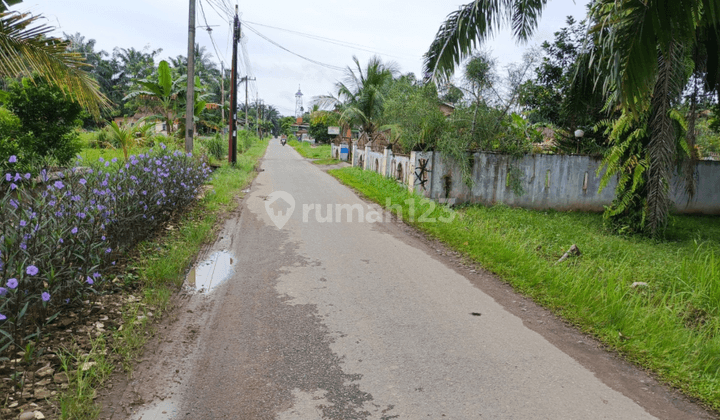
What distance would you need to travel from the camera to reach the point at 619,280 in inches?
226

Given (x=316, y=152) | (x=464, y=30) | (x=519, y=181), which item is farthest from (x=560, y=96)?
(x=316, y=152)

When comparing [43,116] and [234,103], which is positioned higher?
[234,103]

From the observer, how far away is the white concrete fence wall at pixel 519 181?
38.0 feet

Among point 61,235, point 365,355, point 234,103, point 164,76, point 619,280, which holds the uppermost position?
point 164,76

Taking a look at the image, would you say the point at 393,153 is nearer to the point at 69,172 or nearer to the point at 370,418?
the point at 69,172

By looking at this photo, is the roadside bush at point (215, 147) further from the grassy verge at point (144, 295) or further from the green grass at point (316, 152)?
the grassy verge at point (144, 295)

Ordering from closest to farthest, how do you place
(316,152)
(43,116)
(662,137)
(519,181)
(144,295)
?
(144,295), (662,137), (43,116), (519,181), (316,152)

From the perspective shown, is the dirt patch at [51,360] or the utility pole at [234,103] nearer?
the dirt patch at [51,360]

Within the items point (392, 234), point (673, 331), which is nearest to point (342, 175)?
point (392, 234)

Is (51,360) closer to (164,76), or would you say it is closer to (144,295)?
(144,295)

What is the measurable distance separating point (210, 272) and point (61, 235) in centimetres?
218

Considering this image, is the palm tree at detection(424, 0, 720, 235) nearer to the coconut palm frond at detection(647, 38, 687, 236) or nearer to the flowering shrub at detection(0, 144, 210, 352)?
the coconut palm frond at detection(647, 38, 687, 236)

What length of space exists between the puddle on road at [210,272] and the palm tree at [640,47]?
3773mm

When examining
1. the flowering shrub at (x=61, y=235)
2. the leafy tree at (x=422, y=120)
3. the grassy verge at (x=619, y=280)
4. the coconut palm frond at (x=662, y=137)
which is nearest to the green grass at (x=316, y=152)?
the leafy tree at (x=422, y=120)
